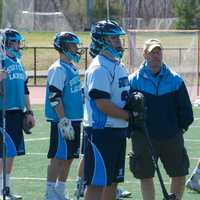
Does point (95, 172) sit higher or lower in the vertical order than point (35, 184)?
higher

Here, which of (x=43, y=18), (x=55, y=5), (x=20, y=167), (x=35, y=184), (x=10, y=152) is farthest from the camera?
(x=55, y=5)

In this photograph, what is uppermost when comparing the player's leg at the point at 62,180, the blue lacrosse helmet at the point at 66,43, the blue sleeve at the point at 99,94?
the blue lacrosse helmet at the point at 66,43

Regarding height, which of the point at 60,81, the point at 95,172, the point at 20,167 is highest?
the point at 60,81

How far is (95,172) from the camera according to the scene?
750 cm

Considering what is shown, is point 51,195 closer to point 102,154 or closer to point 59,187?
point 59,187

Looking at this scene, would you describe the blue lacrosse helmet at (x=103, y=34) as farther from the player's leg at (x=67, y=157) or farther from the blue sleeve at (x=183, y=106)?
the player's leg at (x=67, y=157)

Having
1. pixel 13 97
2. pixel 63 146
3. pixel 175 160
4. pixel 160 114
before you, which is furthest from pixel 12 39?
pixel 175 160

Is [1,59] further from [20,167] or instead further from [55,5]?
[55,5]

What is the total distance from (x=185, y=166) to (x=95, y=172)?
1.41 metres

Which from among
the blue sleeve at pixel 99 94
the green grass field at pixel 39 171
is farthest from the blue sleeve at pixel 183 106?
the green grass field at pixel 39 171

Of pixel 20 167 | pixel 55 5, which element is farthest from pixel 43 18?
pixel 20 167

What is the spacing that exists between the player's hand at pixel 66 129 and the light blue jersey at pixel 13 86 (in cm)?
101

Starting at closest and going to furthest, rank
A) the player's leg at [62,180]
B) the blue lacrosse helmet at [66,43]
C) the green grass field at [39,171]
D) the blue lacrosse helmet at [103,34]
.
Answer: the blue lacrosse helmet at [103,34] → the blue lacrosse helmet at [66,43] → the player's leg at [62,180] → the green grass field at [39,171]

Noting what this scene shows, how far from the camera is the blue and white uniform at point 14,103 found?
379 inches
